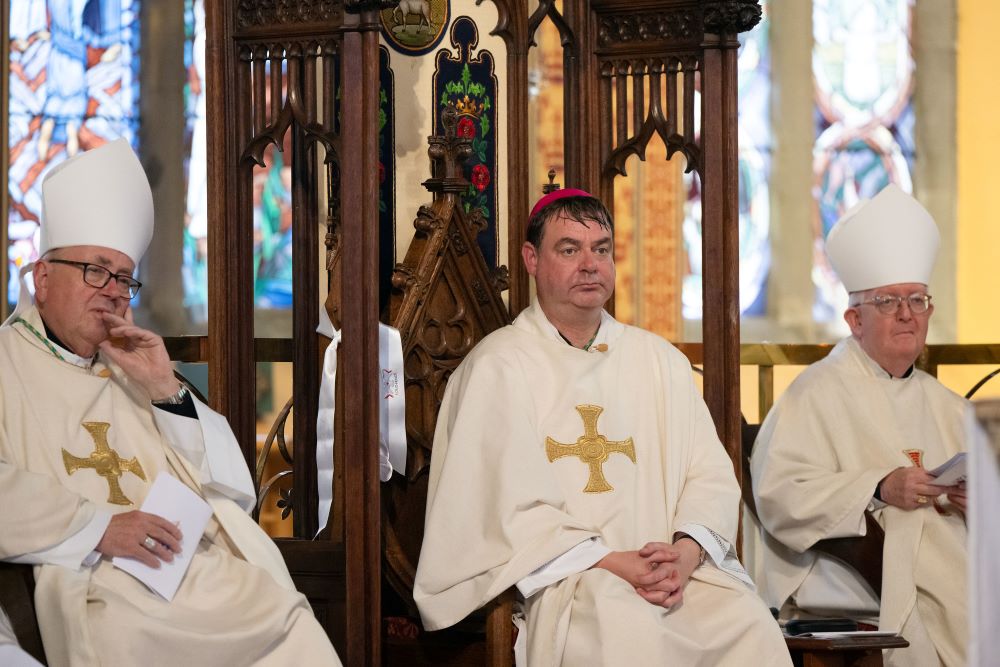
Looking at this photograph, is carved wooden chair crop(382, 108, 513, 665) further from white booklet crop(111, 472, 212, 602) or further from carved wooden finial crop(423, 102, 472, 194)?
white booklet crop(111, 472, 212, 602)

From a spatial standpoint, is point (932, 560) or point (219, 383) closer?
point (219, 383)

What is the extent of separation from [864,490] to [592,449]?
1.19 m

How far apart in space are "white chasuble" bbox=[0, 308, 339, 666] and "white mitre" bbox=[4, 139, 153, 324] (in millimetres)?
260

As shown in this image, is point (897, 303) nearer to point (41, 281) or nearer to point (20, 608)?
point (41, 281)

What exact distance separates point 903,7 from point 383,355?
19.7 feet

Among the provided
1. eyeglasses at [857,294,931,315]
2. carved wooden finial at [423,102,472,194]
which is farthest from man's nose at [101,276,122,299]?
eyeglasses at [857,294,931,315]

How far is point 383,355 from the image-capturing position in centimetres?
492

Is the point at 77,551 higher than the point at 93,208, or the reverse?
the point at 93,208

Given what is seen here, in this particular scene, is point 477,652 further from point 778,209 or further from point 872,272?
point 778,209

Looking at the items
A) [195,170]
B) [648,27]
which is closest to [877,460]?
[648,27]

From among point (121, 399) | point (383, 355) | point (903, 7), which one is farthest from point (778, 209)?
point (121, 399)

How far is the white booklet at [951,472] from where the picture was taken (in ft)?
17.0

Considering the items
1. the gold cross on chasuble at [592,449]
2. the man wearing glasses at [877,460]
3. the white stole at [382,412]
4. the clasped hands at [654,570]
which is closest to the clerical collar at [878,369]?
the man wearing glasses at [877,460]

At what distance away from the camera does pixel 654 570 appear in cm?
447
